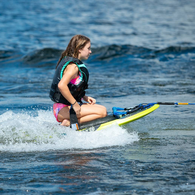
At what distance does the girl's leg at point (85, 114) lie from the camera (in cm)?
546

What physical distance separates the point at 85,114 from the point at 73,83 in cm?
51

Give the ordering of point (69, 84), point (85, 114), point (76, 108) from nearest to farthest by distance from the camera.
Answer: point (76, 108), point (69, 84), point (85, 114)

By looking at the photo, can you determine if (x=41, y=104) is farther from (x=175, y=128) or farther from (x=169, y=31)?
(x=169, y=31)

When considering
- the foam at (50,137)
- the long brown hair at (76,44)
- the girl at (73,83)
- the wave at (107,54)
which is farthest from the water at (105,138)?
the long brown hair at (76,44)

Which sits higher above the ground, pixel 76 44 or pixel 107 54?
pixel 76 44

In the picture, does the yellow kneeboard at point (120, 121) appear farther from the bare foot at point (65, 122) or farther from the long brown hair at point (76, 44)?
the long brown hair at point (76, 44)

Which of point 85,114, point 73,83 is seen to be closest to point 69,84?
point 73,83

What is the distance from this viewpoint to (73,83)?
5.34 m

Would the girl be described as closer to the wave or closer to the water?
the water

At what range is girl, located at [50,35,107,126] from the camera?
202 inches

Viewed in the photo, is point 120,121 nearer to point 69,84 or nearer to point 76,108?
point 76,108

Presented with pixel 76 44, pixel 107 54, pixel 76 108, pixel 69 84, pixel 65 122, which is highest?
pixel 76 44

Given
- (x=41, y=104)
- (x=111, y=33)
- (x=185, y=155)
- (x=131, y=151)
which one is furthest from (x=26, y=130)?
(x=111, y=33)

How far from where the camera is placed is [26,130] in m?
5.45
